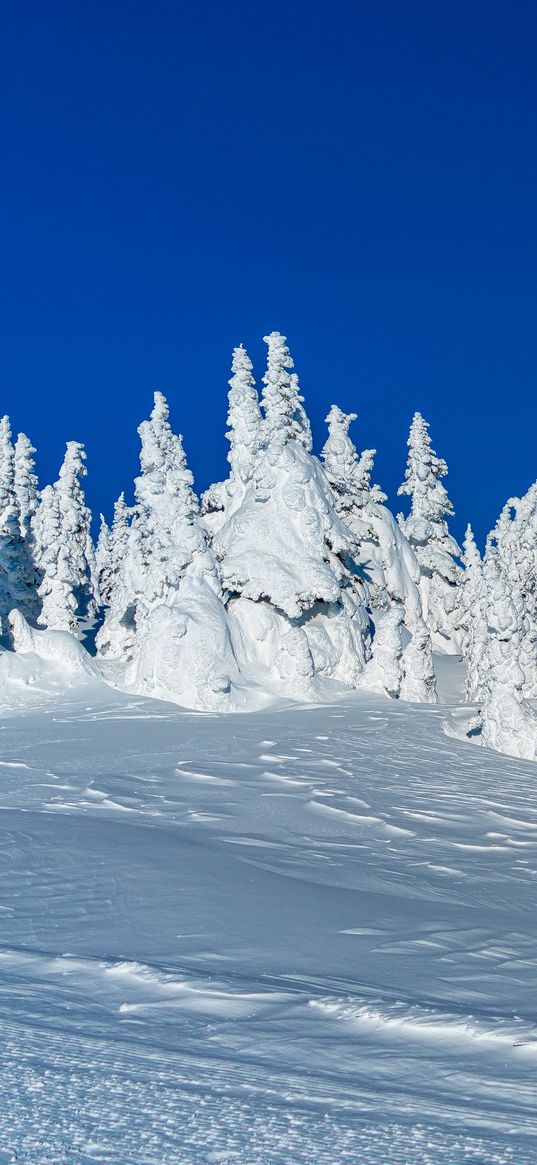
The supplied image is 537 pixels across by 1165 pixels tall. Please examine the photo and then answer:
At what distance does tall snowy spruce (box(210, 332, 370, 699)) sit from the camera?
35284 mm

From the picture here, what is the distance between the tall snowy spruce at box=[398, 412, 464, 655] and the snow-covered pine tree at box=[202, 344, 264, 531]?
14519 millimetres

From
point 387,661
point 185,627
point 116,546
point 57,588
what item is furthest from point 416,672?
point 116,546

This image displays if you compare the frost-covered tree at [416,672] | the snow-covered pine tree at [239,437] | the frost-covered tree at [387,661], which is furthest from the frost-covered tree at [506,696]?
the snow-covered pine tree at [239,437]

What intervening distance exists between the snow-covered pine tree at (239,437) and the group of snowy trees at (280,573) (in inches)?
3.2

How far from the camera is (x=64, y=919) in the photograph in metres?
7.61

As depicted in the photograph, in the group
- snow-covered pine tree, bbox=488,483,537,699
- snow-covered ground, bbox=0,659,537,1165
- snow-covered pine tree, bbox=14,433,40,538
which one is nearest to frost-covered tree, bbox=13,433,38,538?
snow-covered pine tree, bbox=14,433,40,538

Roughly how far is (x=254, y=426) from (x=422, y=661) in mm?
16777

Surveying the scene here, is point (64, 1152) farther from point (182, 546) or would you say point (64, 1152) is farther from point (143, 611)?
point (143, 611)

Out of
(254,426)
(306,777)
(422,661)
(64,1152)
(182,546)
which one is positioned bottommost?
(64,1152)

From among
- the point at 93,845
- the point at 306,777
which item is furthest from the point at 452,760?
the point at 93,845

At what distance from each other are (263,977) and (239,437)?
42.2 metres

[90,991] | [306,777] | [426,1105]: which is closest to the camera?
[426,1105]

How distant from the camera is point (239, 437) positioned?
155ft

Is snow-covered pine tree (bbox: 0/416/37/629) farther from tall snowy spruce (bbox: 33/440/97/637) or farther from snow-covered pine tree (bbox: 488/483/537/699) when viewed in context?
snow-covered pine tree (bbox: 488/483/537/699)
